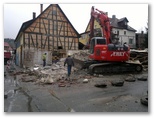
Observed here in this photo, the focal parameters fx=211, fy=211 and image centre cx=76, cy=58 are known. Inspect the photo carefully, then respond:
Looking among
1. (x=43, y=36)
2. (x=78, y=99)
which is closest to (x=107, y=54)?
(x=78, y=99)

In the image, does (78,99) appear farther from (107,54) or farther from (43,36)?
(43,36)

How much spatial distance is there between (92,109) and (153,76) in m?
1.55

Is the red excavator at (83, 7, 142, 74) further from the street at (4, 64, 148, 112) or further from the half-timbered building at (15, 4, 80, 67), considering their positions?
the half-timbered building at (15, 4, 80, 67)

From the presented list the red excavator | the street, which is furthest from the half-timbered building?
the street

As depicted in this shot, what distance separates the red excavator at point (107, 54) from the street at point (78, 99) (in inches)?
83.6

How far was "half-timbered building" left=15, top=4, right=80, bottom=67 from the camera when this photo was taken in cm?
1602

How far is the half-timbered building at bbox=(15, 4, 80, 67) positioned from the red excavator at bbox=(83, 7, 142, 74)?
6.62 meters

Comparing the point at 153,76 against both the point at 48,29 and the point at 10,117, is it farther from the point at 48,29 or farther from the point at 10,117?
the point at 48,29

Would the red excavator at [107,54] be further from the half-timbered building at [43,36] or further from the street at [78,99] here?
the half-timbered building at [43,36]

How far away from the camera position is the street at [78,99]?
469 centimetres

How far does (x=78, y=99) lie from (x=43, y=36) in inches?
473

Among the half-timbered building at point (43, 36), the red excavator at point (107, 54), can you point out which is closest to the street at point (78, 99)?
the red excavator at point (107, 54)

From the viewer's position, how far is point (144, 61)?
1094cm

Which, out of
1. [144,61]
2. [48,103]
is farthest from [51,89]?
[144,61]
